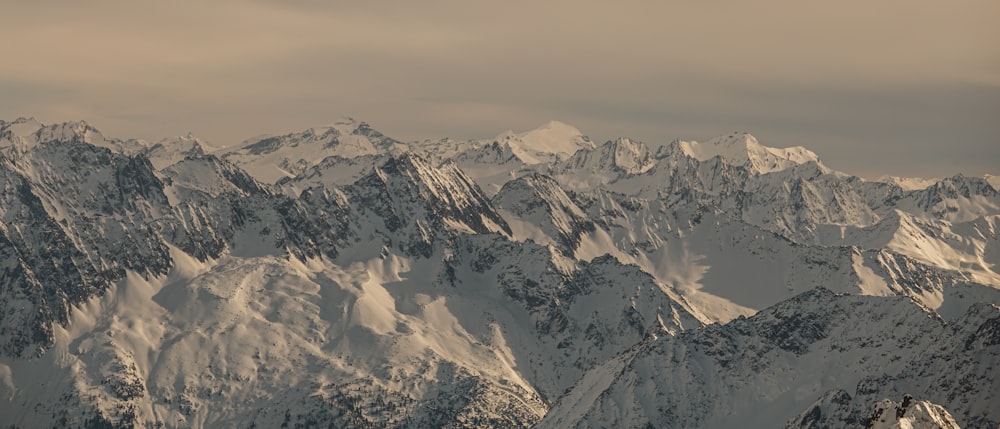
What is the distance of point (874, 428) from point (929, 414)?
684 cm

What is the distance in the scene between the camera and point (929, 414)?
160 m

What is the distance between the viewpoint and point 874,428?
15825 cm
